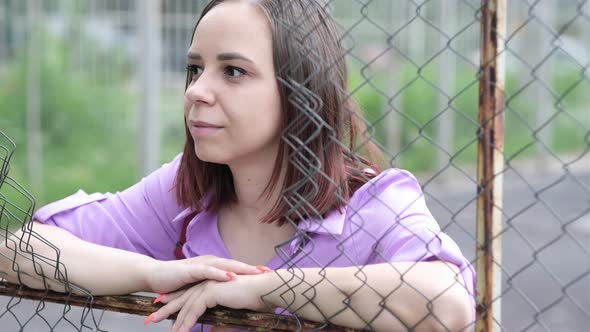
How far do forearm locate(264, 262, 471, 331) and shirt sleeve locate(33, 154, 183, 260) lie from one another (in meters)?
0.55

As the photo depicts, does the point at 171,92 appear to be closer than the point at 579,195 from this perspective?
Yes

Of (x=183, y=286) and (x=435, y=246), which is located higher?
(x=435, y=246)

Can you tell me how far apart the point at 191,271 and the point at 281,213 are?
259 millimetres

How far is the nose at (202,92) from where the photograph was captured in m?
1.85

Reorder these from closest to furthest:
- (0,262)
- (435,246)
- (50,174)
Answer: (435,246) → (0,262) → (50,174)

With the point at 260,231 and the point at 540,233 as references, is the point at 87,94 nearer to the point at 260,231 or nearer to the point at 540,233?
the point at 540,233

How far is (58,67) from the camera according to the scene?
7242 mm

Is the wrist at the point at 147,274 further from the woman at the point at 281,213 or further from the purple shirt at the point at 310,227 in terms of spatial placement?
the purple shirt at the point at 310,227

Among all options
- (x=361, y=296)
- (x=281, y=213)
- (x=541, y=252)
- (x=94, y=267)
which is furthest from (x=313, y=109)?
(x=541, y=252)

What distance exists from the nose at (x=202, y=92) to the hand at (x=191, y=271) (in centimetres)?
33

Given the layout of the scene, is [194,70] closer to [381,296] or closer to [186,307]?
[186,307]

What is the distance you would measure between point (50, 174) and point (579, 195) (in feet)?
18.4

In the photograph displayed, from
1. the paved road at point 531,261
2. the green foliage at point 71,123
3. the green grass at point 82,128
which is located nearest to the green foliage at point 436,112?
the paved road at point 531,261

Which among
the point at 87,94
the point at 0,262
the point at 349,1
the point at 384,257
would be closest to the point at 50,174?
the point at 87,94
